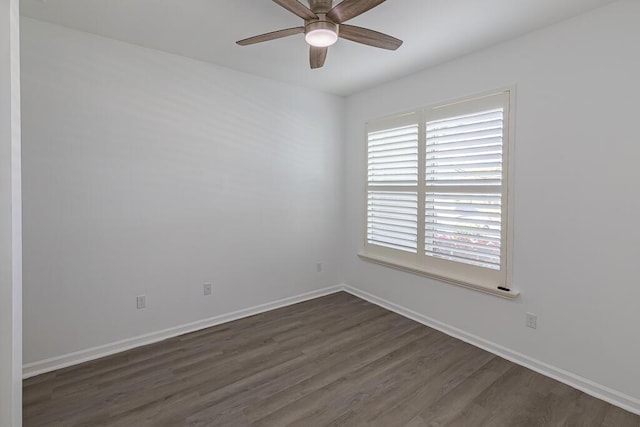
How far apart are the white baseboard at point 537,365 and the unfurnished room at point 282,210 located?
2cm

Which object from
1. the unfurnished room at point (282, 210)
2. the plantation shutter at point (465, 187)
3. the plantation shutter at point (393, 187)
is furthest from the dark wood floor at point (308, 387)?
the plantation shutter at point (393, 187)

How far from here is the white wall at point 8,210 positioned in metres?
1.34

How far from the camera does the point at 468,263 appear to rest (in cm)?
288

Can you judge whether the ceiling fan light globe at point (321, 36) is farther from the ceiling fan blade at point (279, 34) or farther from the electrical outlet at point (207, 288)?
the electrical outlet at point (207, 288)

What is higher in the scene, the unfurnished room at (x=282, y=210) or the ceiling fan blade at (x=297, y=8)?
the ceiling fan blade at (x=297, y=8)

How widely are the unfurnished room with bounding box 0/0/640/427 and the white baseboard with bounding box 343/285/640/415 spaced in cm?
2

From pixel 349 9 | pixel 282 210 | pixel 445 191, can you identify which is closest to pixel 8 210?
pixel 349 9

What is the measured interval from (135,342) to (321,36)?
298 cm

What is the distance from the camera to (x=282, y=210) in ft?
12.2

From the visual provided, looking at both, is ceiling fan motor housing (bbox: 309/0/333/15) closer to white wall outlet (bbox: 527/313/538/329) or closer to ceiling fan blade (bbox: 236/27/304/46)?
ceiling fan blade (bbox: 236/27/304/46)

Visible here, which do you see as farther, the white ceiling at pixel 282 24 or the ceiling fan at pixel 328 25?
the white ceiling at pixel 282 24

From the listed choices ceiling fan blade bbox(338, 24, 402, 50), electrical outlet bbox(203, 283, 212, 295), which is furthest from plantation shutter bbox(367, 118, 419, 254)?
electrical outlet bbox(203, 283, 212, 295)

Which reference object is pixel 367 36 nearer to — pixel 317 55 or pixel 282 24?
pixel 317 55

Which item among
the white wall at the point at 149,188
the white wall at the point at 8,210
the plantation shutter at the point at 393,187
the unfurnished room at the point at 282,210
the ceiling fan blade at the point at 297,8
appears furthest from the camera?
the plantation shutter at the point at 393,187
